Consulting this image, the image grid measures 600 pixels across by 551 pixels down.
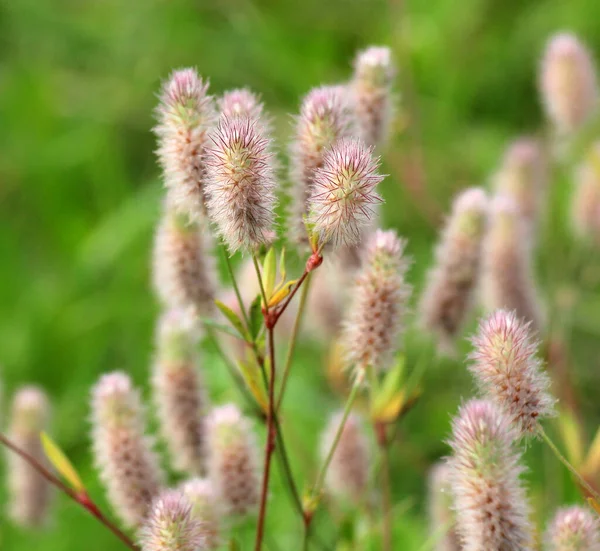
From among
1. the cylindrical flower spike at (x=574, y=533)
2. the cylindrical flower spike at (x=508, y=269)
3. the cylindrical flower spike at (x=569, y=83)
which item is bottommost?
the cylindrical flower spike at (x=574, y=533)

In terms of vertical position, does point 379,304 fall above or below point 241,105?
below

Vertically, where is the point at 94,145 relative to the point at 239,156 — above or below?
above

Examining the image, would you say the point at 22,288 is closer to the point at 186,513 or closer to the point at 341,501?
the point at 341,501

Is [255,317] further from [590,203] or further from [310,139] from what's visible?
[590,203]

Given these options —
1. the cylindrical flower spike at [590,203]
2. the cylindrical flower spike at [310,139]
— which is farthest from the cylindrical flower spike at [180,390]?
the cylindrical flower spike at [590,203]

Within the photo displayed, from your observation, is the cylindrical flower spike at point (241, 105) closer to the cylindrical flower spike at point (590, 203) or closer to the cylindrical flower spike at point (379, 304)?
the cylindrical flower spike at point (379, 304)

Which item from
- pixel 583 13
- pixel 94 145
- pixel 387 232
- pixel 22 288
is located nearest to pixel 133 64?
pixel 94 145

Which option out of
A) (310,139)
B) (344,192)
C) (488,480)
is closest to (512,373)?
(488,480)
